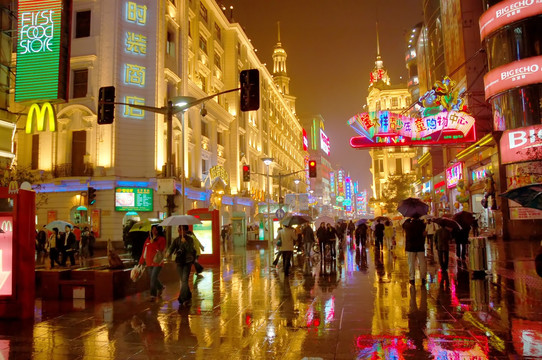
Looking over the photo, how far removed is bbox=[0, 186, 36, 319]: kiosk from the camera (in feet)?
25.7

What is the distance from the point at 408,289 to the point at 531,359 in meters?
5.27

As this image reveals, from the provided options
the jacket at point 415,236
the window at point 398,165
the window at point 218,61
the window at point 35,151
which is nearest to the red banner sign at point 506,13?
the jacket at point 415,236

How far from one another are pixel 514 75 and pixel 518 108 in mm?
1987

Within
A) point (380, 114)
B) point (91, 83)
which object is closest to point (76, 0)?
point (91, 83)

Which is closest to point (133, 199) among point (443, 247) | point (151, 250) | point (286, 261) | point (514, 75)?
point (286, 261)

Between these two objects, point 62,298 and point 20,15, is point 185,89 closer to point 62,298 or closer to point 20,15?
point 20,15

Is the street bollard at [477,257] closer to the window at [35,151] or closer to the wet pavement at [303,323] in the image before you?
the wet pavement at [303,323]

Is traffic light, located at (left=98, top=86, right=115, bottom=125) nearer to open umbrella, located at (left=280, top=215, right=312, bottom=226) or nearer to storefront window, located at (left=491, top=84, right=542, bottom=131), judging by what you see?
open umbrella, located at (left=280, top=215, right=312, bottom=226)

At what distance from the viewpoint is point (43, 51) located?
2122 cm

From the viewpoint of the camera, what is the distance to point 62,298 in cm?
1027

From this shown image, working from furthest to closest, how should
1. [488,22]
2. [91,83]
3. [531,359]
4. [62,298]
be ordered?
[91,83]
[488,22]
[62,298]
[531,359]

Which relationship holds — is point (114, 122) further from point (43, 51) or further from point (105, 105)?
point (105, 105)

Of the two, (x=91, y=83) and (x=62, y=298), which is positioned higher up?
(x=91, y=83)

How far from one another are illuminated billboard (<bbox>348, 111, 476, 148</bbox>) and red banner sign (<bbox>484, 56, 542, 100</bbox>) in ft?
8.12
